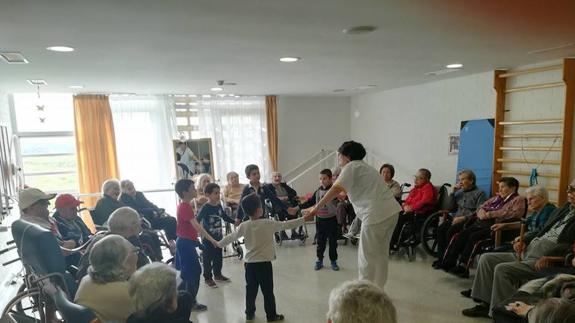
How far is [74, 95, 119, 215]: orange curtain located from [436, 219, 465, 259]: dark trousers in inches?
187

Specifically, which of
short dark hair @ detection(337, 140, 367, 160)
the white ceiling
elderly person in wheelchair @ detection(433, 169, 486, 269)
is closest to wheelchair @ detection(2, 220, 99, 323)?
the white ceiling

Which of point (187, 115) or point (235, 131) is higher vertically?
point (187, 115)

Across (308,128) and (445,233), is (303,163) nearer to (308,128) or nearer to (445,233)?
(308,128)

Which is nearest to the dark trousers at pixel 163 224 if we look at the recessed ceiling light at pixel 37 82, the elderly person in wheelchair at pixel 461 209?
the recessed ceiling light at pixel 37 82

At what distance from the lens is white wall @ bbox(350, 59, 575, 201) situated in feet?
12.6

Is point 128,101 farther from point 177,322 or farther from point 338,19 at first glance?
point 177,322

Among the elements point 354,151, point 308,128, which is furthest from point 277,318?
point 308,128

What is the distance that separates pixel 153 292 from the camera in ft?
4.59

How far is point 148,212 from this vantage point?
162 inches

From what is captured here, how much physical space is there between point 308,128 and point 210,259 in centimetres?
390

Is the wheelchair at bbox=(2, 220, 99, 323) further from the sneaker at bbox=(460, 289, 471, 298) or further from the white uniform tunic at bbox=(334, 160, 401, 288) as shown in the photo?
the sneaker at bbox=(460, 289, 471, 298)

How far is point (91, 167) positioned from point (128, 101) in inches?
46.2

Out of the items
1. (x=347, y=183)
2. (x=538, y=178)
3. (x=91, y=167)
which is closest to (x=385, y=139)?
(x=538, y=178)

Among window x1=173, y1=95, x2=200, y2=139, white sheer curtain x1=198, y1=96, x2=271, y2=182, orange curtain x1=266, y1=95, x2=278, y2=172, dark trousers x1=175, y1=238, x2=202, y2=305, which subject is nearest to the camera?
dark trousers x1=175, y1=238, x2=202, y2=305
